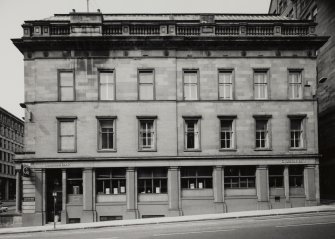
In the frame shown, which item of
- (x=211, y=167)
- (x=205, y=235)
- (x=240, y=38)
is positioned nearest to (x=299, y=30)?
(x=240, y=38)

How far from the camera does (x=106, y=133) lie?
89.9 ft

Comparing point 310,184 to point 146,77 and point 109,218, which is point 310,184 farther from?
point 109,218

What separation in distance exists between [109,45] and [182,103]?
22.6 feet

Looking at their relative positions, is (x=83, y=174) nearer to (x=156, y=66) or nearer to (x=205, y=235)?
(x=156, y=66)

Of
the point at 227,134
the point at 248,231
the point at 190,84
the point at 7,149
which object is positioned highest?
the point at 190,84

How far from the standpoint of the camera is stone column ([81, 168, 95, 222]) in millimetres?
26234

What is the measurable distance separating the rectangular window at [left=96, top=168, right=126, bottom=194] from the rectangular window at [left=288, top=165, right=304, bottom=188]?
41.3ft

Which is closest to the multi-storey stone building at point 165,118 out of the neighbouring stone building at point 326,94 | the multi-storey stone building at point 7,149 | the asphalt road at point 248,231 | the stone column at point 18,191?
the stone column at point 18,191

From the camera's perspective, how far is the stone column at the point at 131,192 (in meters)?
26.5

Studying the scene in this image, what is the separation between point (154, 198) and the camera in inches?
1065

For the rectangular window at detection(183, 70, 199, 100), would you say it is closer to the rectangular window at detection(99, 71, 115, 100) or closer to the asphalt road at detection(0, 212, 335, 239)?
the rectangular window at detection(99, 71, 115, 100)

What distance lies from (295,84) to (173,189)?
12331 millimetres

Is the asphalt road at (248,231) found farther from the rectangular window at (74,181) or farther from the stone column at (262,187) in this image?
the rectangular window at (74,181)

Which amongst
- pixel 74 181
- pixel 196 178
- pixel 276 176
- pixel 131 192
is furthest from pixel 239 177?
pixel 74 181
